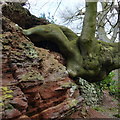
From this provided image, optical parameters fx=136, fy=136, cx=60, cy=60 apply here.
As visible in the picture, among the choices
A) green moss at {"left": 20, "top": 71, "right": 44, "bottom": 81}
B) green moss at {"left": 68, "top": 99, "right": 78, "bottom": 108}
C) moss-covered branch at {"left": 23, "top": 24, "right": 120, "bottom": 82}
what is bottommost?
green moss at {"left": 68, "top": 99, "right": 78, "bottom": 108}

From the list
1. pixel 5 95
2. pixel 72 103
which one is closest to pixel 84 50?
pixel 72 103

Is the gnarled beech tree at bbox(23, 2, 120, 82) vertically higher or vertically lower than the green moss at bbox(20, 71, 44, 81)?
higher

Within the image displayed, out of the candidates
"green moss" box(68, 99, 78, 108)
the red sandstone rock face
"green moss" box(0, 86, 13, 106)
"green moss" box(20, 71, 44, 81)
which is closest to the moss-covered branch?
the red sandstone rock face

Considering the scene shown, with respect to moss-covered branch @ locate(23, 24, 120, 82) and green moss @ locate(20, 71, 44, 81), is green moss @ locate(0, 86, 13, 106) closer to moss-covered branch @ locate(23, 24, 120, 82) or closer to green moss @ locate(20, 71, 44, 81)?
green moss @ locate(20, 71, 44, 81)

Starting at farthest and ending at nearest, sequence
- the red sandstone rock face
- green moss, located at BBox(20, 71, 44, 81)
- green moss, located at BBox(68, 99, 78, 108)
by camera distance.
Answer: green moss, located at BBox(68, 99, 78, 108)
green moss, located at BBox(20, 71, 44, 81)
the red sandstone rock face

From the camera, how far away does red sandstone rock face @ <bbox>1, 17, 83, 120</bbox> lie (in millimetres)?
2263

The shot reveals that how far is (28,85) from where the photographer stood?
2533mm

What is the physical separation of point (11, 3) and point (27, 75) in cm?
282

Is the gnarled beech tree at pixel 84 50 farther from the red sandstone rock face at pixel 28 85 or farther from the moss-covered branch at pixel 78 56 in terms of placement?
the red sandstone rock face at pixel 28 85

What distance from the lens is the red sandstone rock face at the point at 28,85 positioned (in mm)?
2263

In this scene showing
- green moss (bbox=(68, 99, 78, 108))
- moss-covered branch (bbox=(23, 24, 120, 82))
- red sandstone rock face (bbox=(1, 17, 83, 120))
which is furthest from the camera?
moss-covered branch (bbox=(23, 24, 120, 82))

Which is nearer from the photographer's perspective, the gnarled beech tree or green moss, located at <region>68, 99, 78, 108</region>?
green moss, located at <region>68, 99, 78, 108</region>

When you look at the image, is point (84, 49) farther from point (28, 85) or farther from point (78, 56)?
point (28, 85)

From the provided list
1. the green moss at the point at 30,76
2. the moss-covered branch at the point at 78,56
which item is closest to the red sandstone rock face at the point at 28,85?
the green moss at the point at 30,76
